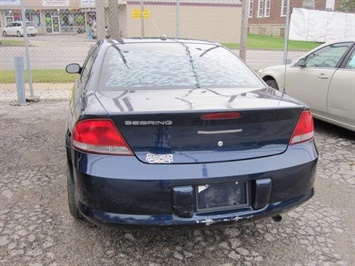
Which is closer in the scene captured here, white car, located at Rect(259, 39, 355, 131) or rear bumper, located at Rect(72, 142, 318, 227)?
rear bumper, located at Rect(72, 142, 318, 227)

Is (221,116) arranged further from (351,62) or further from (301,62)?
(301,62)

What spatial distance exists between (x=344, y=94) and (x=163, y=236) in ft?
11.7

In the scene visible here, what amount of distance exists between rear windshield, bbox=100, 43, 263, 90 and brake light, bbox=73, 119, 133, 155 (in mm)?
615

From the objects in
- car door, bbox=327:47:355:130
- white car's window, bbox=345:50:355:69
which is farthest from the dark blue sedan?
white car's window, bbox=345:50:355:69

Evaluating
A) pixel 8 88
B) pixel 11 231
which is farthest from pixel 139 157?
pixel 8 88

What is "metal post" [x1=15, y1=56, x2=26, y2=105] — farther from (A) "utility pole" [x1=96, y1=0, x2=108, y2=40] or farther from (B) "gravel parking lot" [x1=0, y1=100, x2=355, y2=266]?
(B) "gravel parking lot" [x1=0, y1=100, x2=355, y2=266]

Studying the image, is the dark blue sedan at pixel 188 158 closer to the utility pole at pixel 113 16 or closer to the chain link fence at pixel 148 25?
the utility pole at pixel 113 16

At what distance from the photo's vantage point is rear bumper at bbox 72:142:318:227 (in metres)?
2.33

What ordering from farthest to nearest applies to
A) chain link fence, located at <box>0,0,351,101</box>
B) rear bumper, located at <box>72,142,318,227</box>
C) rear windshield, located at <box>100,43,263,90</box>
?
chain link fence, located at <box>0,0,351,101</box> → rear windshield, located at <box>100,43,263,90</box> → rear bumper, located at <box>72,142,318,227</box>

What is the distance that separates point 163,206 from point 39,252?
111 cm

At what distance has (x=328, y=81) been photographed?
5.52 m

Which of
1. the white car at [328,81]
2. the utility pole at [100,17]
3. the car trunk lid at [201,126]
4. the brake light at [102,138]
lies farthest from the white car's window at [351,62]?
the utility pole at [100,17]

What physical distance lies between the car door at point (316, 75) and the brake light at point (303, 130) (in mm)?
3053

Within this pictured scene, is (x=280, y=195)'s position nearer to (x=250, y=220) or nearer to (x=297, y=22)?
(x=250, y=220)
